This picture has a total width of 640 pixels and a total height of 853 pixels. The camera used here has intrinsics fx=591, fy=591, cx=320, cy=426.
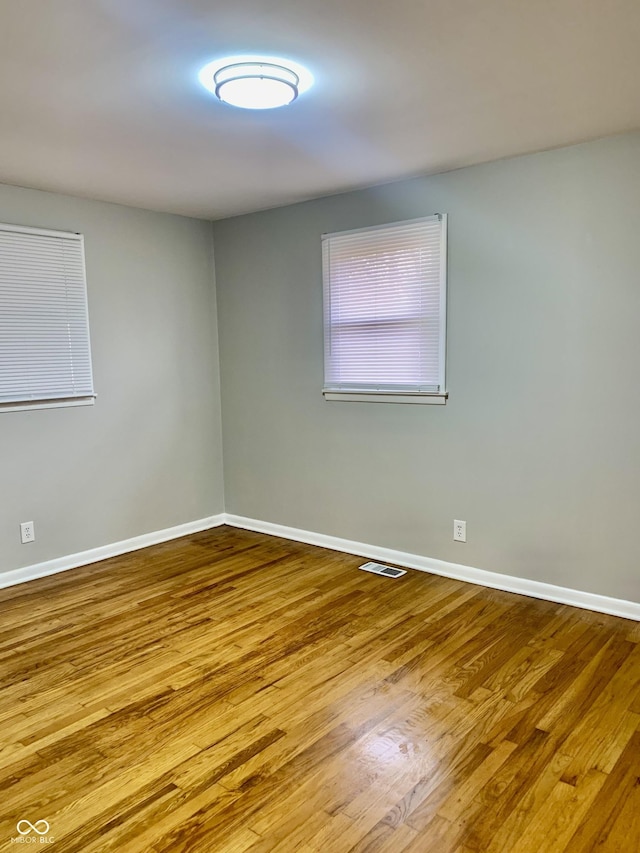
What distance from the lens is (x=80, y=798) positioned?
1.82 m

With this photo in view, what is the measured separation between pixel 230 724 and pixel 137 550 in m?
2.26

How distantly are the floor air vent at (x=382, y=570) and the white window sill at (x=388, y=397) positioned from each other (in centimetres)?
105

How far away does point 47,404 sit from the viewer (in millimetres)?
3680

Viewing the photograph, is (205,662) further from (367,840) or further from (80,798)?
(367,840)

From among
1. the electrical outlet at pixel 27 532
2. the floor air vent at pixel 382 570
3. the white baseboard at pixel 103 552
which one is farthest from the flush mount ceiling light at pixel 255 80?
the white baseboard at pixel 103 552

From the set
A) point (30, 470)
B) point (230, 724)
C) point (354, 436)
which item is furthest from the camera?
point (354, 436)

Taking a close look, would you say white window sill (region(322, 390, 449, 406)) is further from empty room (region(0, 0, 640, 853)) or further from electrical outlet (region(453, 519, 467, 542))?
electrical outlet (region(453, 519, 467, 542))

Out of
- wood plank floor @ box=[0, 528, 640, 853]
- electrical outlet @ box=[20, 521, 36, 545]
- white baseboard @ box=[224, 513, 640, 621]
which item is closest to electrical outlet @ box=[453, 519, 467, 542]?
white baseboard @ box=[224, 513, 640, 621]

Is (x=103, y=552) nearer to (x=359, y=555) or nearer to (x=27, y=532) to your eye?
(x=27, y=532)

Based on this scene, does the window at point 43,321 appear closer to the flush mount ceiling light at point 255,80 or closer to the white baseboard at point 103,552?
the white baseboard at point 103,552

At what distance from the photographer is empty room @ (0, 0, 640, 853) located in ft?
5.92

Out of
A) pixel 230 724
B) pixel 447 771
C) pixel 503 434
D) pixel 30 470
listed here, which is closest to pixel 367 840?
pixel 447 771

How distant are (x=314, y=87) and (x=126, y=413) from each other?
103 inches

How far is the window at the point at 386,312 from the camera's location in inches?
136
